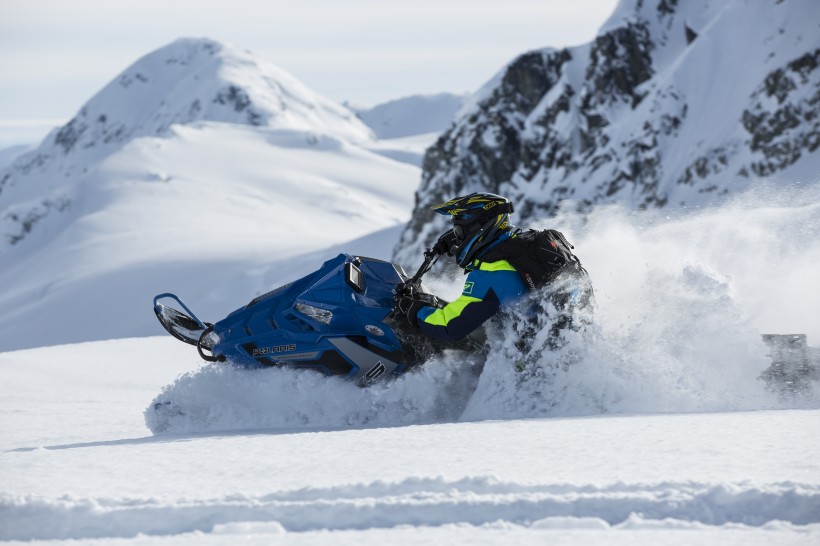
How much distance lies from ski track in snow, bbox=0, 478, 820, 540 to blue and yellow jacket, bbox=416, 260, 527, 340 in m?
2.14

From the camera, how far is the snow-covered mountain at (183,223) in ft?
170

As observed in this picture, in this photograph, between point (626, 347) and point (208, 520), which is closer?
point (208, 520)

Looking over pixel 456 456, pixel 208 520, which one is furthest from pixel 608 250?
pixel 208 520

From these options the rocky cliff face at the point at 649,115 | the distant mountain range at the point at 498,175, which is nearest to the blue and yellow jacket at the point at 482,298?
the distant mountain range at the point at 498,175

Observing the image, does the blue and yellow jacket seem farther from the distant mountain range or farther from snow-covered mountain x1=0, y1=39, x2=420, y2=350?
snow-covered mountain x1=0, y1=39, x2=420, y2=350

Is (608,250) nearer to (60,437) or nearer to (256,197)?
(60,437)

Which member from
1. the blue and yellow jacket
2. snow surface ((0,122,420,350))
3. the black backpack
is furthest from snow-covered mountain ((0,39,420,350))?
the black backpack

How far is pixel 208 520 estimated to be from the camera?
3.83 metres

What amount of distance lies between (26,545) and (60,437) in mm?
3554

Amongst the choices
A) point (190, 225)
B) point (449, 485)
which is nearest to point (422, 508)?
point (449, 485)

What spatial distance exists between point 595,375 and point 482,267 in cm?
104

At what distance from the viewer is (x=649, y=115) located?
135 ft

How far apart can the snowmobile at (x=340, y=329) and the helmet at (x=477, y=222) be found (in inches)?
18.5

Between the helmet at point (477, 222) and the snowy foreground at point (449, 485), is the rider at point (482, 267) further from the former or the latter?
the snowy foreground at point (449, 485)
